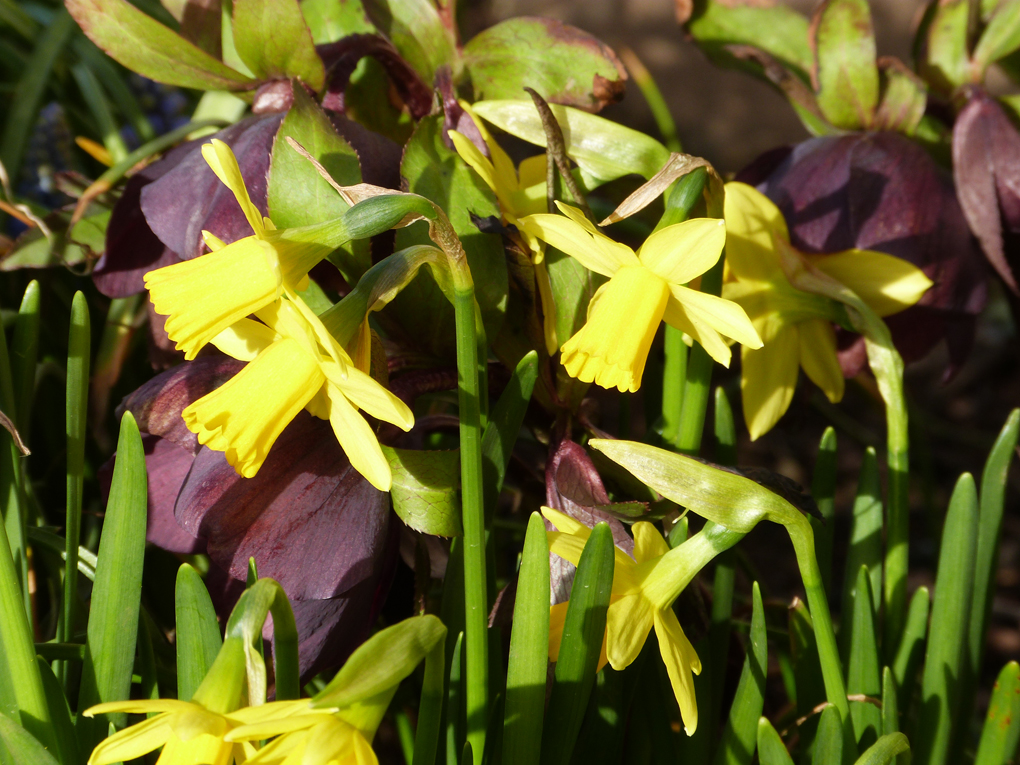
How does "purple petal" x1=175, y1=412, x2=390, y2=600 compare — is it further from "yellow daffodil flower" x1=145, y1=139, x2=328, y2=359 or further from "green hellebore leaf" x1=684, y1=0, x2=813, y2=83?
"green hellebore leaf" x1=684, y1=0, x2=813, y2=83

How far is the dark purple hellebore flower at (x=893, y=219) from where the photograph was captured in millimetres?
551

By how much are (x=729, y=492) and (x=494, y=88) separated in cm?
31

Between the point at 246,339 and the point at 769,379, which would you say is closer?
the point at 246,339

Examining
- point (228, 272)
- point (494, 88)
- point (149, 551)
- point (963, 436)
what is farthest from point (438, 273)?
point (963, 436)

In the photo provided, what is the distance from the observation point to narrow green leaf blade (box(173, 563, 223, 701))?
0.36 m

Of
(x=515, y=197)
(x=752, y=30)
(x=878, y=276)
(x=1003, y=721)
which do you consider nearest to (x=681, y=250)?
(x=515, y=197)

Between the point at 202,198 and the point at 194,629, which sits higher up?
the point at 202,198

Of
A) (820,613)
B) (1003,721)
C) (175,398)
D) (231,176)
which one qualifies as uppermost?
(231,176)

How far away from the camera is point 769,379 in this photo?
19.9 inches

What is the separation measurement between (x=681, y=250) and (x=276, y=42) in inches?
11.3

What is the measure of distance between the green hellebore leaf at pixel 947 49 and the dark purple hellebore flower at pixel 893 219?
124mm

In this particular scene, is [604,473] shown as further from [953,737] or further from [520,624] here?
[953,737]

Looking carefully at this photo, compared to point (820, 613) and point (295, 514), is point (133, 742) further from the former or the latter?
point (820, 613)

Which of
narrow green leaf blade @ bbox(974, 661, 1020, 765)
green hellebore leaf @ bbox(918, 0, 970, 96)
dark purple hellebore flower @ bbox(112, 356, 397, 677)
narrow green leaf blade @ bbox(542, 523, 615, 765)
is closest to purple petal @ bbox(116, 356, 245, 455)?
dark purple hellebore flower @ bbox(112, 356, 397, 677)
